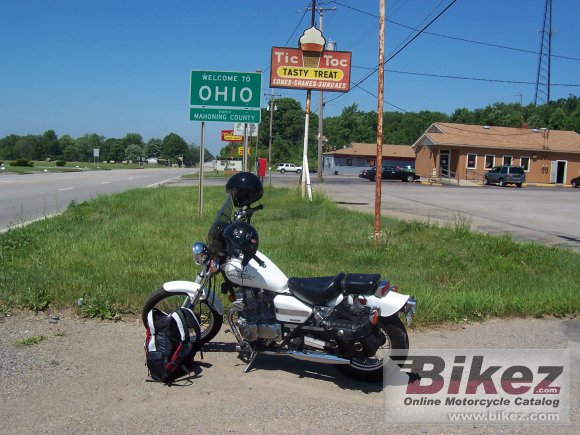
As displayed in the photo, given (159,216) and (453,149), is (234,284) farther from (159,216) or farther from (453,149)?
(453,149)

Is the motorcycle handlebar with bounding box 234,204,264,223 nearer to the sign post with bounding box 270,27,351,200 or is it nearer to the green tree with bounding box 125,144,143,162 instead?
the sign post with bounding box 270,27,351,200

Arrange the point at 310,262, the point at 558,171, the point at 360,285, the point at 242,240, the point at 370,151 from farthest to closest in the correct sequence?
the point at 370,151, the point at 558,171, the point at 310,262, the point at 242,240, the point at 360,285

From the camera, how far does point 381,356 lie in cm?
464

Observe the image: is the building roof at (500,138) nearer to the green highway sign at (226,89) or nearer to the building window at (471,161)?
the building window at (471,161)

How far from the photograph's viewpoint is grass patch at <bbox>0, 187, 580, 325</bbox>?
21.7ft

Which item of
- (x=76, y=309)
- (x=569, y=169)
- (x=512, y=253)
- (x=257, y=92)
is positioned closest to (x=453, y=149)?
(x=569, y=169)

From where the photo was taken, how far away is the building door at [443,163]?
54.8m

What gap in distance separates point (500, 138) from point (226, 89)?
47.4m

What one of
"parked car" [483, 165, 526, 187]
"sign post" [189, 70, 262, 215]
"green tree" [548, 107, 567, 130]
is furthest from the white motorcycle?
"green tree" [548, 107, 567, 130]

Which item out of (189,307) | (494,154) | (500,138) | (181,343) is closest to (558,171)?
(500,138)

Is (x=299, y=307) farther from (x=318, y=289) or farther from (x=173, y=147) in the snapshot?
(x=173, y=147)

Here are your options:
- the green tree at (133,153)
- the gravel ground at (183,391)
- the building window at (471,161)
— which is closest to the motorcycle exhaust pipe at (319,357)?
the gravel ground at (183,391)

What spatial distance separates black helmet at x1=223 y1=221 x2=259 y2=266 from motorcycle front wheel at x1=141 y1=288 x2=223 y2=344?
27.2 inches

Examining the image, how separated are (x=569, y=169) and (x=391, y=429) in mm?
58120
